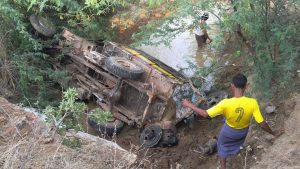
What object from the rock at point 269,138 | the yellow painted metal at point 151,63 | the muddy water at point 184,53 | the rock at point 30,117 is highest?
the rock at point 30,117

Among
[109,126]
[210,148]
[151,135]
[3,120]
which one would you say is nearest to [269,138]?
[210,148]

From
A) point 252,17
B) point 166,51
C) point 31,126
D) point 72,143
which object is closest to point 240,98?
point 252,17

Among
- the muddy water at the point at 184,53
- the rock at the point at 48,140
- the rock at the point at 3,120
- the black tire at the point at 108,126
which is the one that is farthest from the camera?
the muddy water at the point at 184,53

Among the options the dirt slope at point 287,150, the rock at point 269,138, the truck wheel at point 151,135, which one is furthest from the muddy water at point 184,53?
the dirt slope at point 287,150

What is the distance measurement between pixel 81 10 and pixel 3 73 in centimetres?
243

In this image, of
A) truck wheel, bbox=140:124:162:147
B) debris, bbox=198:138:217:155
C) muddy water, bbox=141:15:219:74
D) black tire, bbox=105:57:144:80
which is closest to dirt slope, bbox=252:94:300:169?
debris, bbox=198:138:217:155

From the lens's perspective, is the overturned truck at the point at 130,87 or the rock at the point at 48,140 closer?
the rock at the point at 48,140

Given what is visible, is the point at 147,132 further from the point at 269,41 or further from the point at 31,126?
the point at 31,126

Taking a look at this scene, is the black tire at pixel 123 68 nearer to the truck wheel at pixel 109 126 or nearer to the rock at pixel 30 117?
the truck wheel at pixel 109 126

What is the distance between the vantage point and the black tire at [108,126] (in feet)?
28.2

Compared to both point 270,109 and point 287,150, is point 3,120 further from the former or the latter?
point 270,109

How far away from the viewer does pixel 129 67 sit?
27.9 feet

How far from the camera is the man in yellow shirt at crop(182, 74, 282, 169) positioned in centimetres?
571

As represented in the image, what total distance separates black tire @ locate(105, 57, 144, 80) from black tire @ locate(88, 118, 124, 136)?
1.02 m
